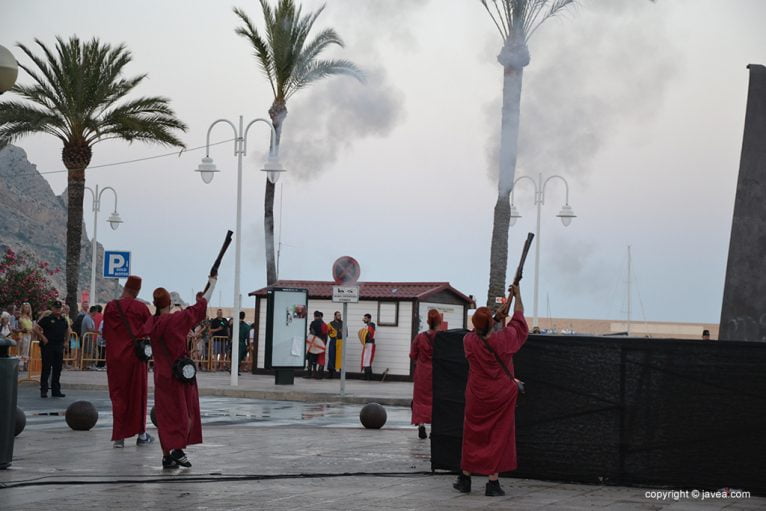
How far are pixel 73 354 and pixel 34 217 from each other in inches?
4412

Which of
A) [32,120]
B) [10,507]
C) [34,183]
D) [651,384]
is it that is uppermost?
[34,183]

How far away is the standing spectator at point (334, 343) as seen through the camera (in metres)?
33.2

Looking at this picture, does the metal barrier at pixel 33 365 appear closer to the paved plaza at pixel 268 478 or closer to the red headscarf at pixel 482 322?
the paved plaza at pixel 268 478

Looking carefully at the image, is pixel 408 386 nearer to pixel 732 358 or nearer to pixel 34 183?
pixel 732 358

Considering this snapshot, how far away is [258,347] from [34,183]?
122207mm

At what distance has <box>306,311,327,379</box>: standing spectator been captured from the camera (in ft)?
109

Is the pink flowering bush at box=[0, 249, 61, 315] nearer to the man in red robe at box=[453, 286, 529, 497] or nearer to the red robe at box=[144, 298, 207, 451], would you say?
the red robe at box=[144, 298, 207, 451]

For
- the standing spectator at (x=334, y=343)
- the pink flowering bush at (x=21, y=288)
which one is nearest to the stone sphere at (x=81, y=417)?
the standing spectator at (x=334, y=343)

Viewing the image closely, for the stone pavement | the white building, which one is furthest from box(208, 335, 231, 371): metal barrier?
the stone pavement

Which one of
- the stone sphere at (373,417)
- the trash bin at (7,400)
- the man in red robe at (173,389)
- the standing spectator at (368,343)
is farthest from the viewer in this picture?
the standing spectator at (368,343)

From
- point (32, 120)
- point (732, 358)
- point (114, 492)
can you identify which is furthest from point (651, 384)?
point (32, 120)

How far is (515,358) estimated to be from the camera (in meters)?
12.0

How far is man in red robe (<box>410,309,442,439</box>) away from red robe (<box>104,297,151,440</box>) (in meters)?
4.12

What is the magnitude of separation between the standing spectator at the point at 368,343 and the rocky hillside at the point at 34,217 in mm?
100842
